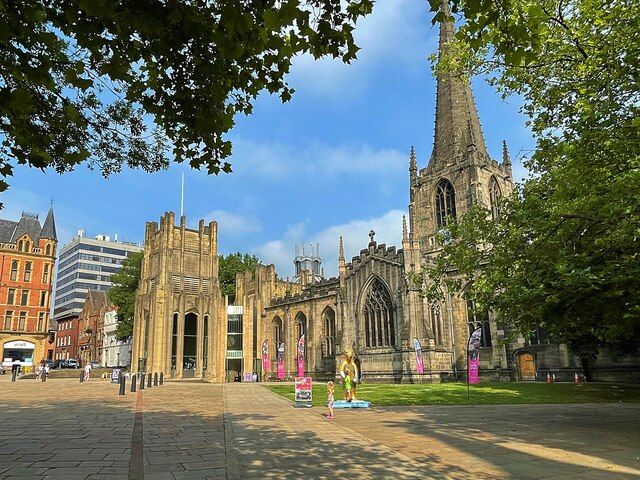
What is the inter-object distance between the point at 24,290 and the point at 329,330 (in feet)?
144

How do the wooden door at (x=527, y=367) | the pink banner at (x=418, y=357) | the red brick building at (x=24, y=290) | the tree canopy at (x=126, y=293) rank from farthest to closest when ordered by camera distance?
1. the red brick building at (x=24, y=290)
2. the tree canopy at (x=126, y=293)
3. the wooden door at (x=527, y=367)
4. the pink banner at (x=418, y=357)

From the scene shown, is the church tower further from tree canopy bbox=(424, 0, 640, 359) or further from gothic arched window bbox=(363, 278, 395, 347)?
tree canopy bbox=(424, 0, 640, 359)

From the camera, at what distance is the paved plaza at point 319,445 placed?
7484mm

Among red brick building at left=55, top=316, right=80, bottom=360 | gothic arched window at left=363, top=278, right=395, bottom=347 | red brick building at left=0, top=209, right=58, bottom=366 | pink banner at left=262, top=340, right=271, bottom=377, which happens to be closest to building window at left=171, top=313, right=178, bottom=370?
pink banner at left=262, top=340, right=271, bottom=377

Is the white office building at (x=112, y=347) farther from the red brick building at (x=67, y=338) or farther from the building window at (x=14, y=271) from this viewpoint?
the building window at (x=14, y=271)

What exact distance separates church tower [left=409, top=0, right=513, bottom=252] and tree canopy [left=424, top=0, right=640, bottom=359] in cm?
3589

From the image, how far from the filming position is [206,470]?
24.7 feet

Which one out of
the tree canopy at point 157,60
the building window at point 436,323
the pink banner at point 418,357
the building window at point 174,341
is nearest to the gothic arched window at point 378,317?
the building window at point 436,323

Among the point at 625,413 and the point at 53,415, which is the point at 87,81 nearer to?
the point at 53,415

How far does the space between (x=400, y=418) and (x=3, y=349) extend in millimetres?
66228

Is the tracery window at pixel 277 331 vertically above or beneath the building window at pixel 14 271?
beneath

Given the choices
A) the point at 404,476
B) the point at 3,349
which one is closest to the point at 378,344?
the point at 404,476

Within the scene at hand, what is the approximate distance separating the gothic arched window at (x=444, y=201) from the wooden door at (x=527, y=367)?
1738 cm

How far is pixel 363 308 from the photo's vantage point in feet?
144
